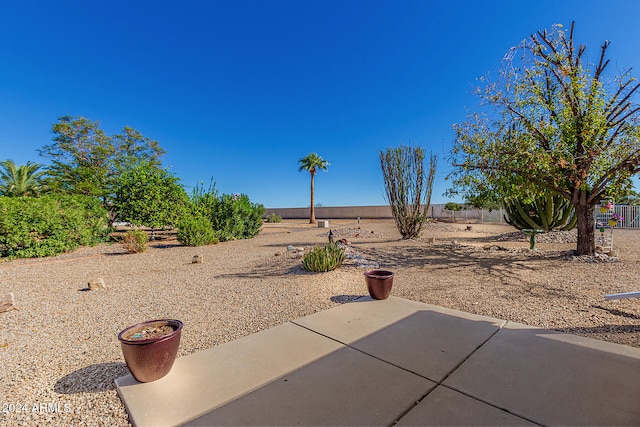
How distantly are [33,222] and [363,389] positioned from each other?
39.5 feet

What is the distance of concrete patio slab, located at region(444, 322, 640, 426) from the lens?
207 centimetres

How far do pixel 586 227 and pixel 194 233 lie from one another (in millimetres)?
13772

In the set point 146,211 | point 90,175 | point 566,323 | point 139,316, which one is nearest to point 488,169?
point 566,323

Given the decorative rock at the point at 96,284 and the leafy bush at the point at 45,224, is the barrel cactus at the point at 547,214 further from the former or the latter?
the leafy bush at the point at 45,224

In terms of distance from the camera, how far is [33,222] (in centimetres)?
926

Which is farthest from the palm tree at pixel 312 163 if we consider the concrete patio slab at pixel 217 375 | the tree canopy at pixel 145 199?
the concrete patio slab at pixel 217 375

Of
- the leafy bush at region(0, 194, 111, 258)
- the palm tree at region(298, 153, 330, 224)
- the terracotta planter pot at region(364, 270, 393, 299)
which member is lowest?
the terracotta planter pot at region(364, 270, 393, 299)

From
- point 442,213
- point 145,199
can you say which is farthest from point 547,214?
point 442,213

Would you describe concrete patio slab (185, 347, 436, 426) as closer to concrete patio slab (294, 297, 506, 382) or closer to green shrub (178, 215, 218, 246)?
concrete patio slab (294, 297, 506, 382)

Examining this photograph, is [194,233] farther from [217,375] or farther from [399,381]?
[399,381]

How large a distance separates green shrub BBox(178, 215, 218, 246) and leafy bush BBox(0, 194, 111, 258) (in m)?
3.36

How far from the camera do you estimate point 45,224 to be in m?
9.55

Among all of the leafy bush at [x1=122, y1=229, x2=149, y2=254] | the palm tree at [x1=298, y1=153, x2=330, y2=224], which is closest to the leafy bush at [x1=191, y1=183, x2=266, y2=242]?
the leafy bush at [x1=122, y1=229, x2=149, y2=254]

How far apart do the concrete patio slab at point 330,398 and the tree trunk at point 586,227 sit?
27.1 feet
